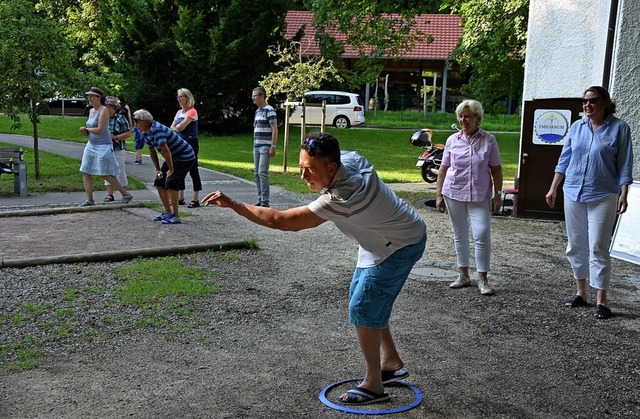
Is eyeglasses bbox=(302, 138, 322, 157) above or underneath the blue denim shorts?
above

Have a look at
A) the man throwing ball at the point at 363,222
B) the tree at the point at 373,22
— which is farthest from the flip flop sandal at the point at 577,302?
the tree at the point at 373,22

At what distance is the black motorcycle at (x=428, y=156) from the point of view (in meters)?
16.1

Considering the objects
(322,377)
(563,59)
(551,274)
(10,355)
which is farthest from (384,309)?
(563,59)

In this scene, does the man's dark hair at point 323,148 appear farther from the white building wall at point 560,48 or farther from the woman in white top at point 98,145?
the white building wall at point 560,48

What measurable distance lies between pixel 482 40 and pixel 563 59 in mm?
12121

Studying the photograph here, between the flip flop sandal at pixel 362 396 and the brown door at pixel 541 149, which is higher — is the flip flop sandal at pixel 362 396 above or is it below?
below

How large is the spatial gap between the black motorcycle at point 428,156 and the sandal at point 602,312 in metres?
9.64

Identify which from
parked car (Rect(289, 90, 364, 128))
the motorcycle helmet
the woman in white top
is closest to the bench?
the woman in white top

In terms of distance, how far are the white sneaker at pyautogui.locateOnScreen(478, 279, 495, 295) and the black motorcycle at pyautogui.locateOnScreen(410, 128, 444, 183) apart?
897 centimetres

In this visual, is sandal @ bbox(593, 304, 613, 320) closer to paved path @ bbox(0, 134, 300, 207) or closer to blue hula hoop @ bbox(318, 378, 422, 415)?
blue hula hoop @ bbox(318, 378, 422, 415)

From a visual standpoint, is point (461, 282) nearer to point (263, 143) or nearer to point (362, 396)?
point (362, 396)

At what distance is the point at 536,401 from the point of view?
4.61 m

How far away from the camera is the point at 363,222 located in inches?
168

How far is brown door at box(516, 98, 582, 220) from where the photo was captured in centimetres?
1170
